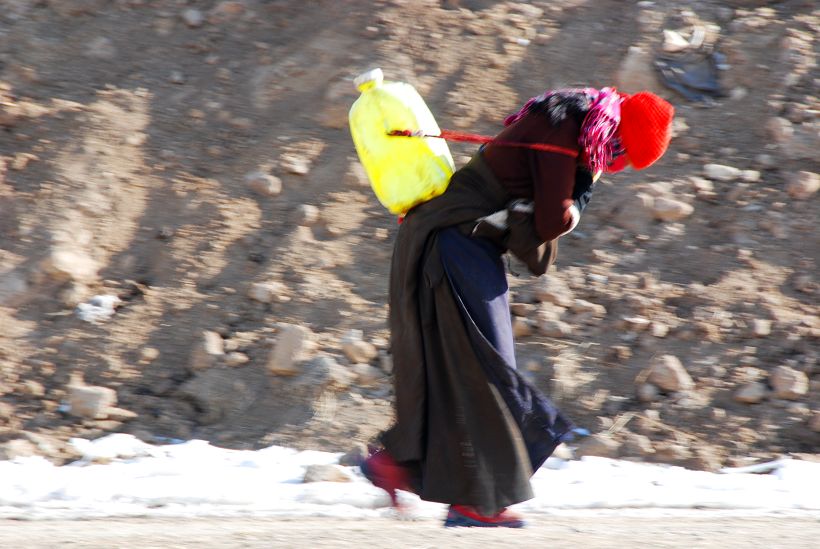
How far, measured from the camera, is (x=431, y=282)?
323 cm

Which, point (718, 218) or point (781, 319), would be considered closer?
point (781, 319)

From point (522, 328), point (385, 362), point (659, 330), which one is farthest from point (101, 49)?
A: point (659, 330)

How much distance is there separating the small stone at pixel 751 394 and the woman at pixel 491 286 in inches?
72.9

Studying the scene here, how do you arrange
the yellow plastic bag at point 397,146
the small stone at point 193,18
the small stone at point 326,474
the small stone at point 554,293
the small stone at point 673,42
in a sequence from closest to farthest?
the yellow plastic bag at point 397,146
the small stone at point 326,474
the small stone at point 554,293
the small stone at point 673,42
the small stone at point 193,18

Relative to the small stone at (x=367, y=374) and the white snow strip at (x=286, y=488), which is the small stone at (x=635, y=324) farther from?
the small stone at (x=367, y=374)

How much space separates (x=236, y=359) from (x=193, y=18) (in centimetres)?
292

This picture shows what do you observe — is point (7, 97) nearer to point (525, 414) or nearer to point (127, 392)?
point (127, 392)

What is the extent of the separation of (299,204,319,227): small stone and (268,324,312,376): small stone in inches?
32.4

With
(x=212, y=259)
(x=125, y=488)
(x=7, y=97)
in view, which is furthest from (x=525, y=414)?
(x=7, y=97)

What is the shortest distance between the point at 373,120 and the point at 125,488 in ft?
6.08

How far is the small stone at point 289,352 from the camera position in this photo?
495cm

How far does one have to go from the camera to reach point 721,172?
5719mm

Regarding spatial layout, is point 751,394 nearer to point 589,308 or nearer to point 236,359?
point 589,308

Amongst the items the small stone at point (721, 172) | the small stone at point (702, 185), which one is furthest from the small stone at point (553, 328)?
the small stone at point (721, 172)
